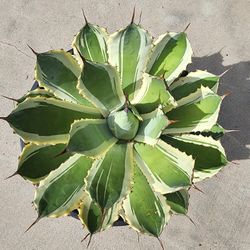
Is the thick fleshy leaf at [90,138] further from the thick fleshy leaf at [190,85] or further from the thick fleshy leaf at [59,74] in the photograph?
the thick fleshy leaf at [190,85]

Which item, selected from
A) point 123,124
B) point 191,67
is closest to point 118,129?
point 123,124

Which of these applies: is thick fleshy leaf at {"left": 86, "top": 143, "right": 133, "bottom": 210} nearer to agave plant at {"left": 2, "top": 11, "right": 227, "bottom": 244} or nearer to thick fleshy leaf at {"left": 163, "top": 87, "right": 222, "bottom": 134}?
agave plant at {"left": 2, "top": 11, "right": 227, "bottom": 244}

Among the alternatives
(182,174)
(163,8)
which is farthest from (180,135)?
(163,8)

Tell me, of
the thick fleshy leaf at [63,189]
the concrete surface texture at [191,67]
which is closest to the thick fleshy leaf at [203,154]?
the thick fleshy leaf at [63,189]

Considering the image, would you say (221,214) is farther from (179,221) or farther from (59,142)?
(59,142)

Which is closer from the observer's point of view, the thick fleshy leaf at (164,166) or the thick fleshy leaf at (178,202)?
the thick fleshy leaf at (164,166)

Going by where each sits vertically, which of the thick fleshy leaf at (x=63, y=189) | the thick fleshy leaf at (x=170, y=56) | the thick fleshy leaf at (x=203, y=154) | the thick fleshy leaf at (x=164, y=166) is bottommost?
the thick fleshy leaf at (x=203, y=154)

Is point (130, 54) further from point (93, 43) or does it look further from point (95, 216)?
point (95, 216)
